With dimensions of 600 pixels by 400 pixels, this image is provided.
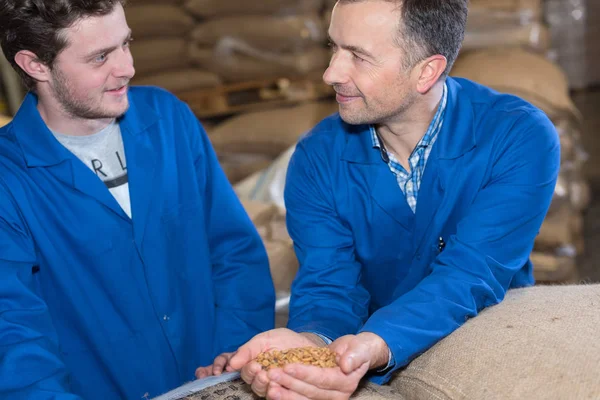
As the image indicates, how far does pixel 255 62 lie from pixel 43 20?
2.14 metres

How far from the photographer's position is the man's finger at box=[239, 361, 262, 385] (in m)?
1.20

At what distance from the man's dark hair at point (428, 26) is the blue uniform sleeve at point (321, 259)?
0.29 meters

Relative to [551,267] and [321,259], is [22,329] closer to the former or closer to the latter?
[321,259]

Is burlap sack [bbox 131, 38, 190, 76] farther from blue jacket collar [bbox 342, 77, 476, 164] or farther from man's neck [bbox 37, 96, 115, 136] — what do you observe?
blue jacket collar [bbox 342, 77, 476, 164]

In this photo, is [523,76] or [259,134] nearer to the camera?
[523,76]

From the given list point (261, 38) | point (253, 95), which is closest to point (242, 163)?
point (253, 95)

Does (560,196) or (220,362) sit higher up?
(220,362)

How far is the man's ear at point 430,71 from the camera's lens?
1468 mm

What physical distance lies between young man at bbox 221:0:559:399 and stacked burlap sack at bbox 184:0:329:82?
6.39ft

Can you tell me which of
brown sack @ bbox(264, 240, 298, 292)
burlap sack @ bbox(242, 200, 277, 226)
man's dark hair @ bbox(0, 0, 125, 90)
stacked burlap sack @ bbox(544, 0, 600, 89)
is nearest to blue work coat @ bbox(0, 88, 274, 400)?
Result: man's dark hair @ bbox(0, 0, 125, 90)

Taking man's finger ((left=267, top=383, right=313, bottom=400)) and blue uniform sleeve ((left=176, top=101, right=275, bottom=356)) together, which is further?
Answer: blue uniform sleeve ((left=176, top=101, right=275, bottom=356))

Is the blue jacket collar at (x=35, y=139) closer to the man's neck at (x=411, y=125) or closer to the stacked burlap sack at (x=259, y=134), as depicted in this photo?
the man's neck at (x=411, y=125)

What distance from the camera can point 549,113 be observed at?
10.2ft

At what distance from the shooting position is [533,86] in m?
3.08
